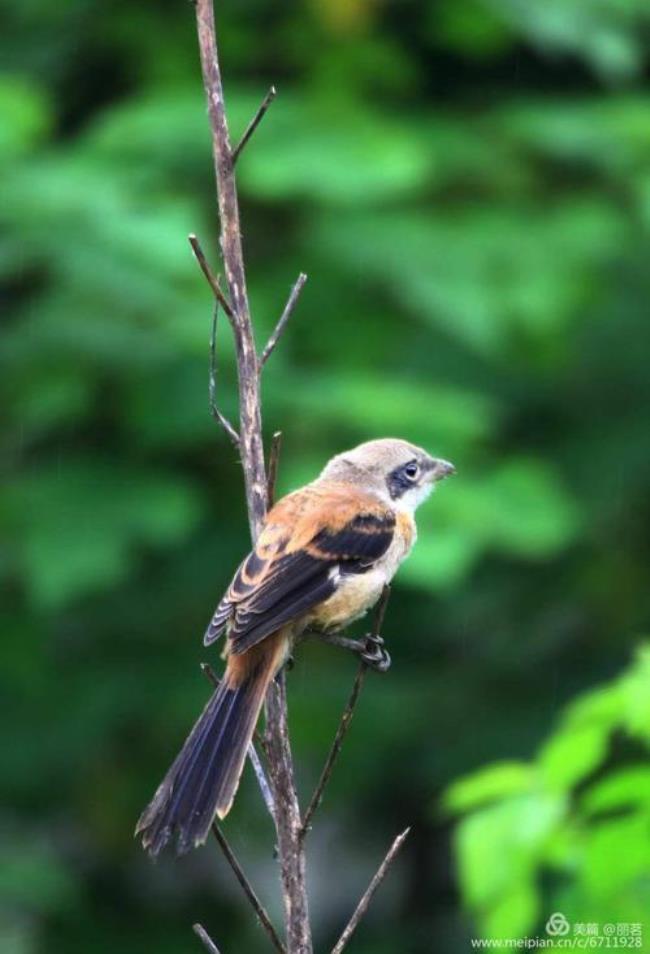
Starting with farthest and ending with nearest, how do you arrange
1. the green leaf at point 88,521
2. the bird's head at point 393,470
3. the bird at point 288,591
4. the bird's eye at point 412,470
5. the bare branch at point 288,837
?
the green leaf at point 88,521, the bird's eye at point 412,470, the bird's head at point 393,470, the bird at point 288,591, the bare branch at point 288,837

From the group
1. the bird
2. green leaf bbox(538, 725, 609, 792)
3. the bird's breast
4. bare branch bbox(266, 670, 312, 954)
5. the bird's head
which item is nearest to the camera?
bare branch bbox(266, 670, 312, 954)

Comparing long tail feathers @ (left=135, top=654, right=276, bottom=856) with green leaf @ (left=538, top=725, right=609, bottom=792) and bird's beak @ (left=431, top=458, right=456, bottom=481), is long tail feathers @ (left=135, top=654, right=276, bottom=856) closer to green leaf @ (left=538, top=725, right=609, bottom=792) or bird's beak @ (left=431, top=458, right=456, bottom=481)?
green leaf @ (left=538, top=725, right=609, bottom=792)

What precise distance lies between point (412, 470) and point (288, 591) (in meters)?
1.00

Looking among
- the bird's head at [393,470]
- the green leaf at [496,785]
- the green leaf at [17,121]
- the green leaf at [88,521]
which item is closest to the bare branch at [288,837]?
the green leaf at [496,785]

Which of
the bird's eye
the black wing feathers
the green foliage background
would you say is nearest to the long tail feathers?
the black wing feathers

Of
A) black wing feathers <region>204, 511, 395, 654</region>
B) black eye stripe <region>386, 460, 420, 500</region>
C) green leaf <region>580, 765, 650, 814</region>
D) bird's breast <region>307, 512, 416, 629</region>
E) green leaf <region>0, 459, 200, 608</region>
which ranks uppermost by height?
black wing feathers <region>204, 511, 395, 654</region>

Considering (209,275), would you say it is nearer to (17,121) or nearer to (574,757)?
(574,757)

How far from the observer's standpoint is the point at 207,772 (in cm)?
287

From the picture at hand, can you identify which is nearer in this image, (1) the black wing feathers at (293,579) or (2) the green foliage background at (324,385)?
(1) the black wing feathers at (293,579)

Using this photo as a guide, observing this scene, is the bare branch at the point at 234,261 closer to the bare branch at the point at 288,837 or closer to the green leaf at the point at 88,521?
the bare branch at the point at 288,837

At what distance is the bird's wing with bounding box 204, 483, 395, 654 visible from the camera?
3561 millimetres

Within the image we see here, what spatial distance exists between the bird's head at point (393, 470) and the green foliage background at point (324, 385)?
4.11ft

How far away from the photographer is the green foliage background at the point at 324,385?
632 centimetres

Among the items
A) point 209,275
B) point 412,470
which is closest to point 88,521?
point 412,470
